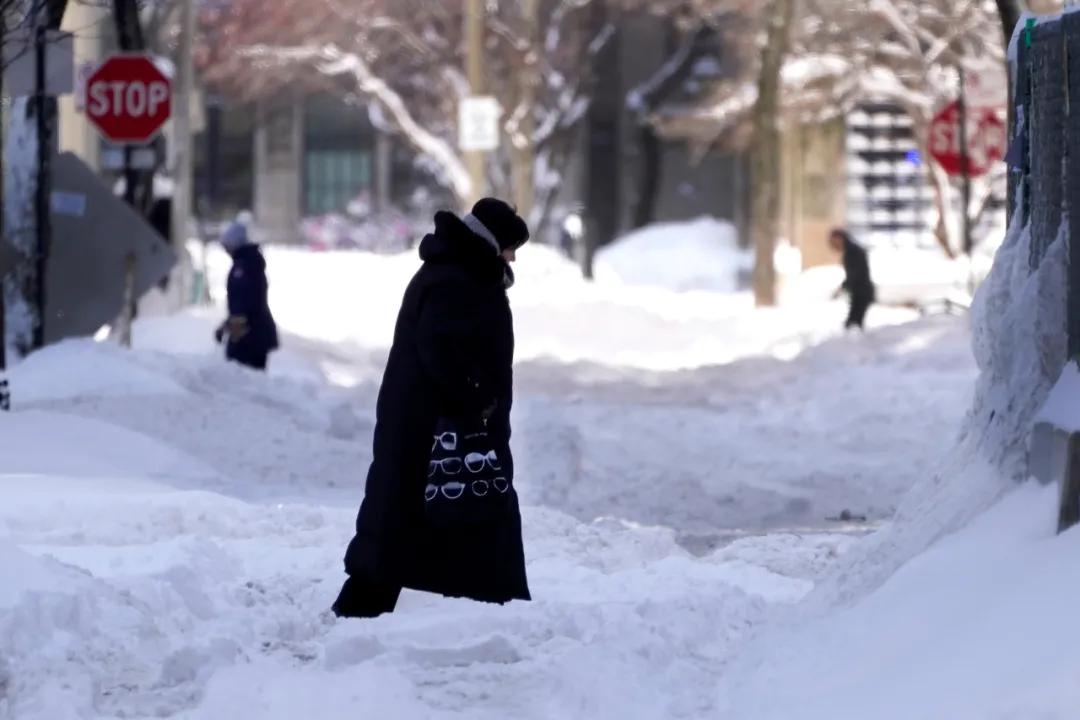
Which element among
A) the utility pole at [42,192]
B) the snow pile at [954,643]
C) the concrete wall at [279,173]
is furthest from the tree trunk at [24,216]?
the concrete wall at [279,173]

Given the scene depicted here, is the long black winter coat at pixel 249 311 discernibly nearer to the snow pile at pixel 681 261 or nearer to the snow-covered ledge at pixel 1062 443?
the snow-covered ledge at pixel 1062 443

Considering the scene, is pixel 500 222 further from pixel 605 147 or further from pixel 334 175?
pixel 334 175

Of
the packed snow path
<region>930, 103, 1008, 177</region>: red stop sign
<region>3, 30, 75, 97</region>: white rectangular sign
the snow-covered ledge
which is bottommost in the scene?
the packed snow path

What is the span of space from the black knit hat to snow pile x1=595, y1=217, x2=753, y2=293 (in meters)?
37.4

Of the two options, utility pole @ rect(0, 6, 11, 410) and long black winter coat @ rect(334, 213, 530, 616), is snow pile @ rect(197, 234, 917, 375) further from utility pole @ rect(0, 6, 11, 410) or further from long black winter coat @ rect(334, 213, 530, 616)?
long black winter coat @ rect(334, 213, 530, 616)

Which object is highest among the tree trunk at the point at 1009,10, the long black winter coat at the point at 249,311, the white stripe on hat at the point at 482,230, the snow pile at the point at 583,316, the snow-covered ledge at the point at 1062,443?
the tree trunk at the point at 1009,10

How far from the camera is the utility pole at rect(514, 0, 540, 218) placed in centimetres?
4819

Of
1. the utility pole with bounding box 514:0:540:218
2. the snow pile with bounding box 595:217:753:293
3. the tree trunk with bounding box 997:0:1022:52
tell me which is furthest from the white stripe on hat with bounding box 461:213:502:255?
the utility pole with bounding box 514:0:540:218

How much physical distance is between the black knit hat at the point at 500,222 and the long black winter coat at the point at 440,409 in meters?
0.05

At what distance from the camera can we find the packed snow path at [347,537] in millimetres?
8234

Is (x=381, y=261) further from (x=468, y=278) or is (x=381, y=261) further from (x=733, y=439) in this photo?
(x=468, y=278)

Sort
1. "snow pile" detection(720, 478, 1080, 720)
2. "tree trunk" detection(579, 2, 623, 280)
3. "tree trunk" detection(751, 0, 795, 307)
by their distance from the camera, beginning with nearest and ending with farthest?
"snow pile" detection(720, 478, 1080, 720)
"tree trunk" detection(751, 0, 795, 307)
"tree trunk" detection(579, 2, 623, 280)

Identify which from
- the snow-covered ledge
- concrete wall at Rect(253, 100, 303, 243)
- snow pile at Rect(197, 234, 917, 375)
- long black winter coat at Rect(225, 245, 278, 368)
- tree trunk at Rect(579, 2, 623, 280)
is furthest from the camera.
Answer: concrete wall at Rect(253, 100, 303, 243)

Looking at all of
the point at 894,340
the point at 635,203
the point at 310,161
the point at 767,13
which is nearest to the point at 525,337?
the point at 894,340
